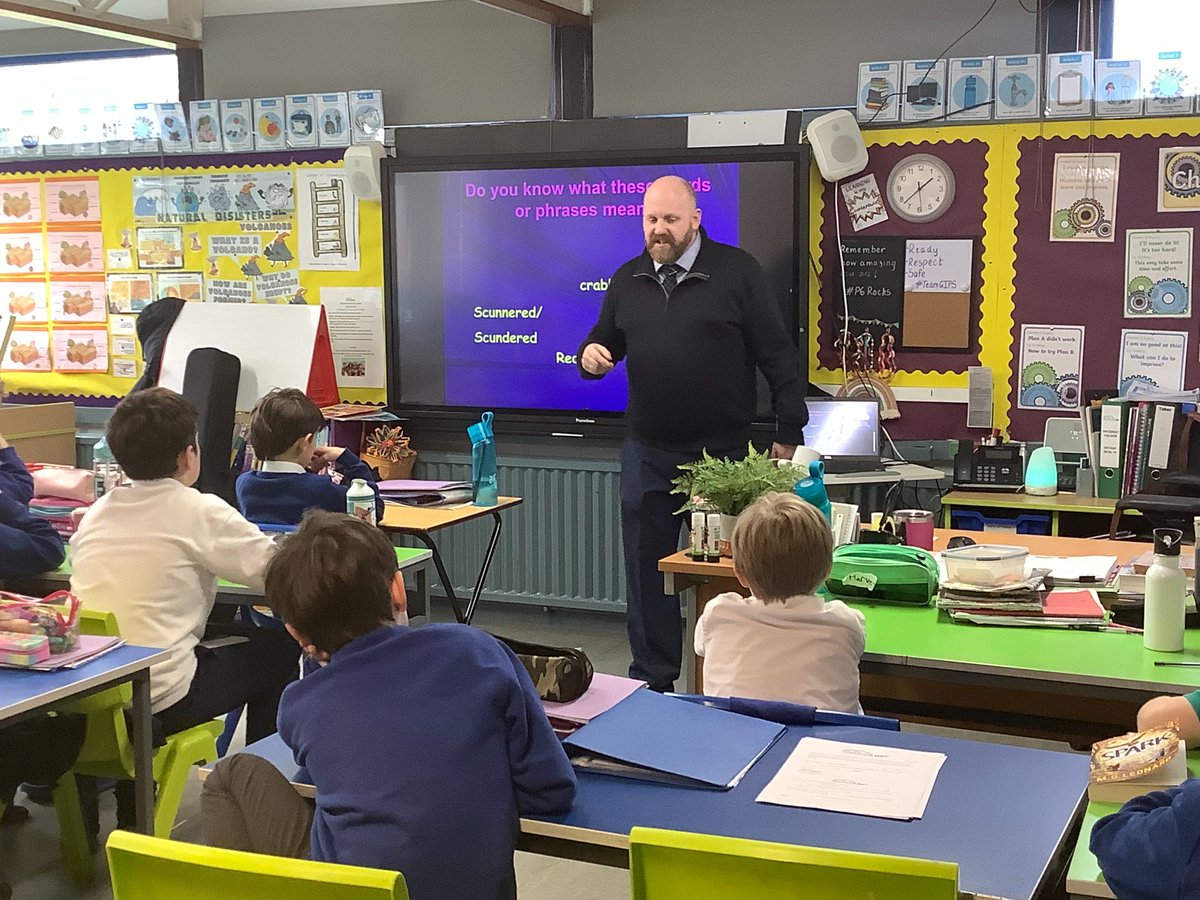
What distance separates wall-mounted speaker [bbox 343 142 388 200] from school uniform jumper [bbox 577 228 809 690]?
221 cm

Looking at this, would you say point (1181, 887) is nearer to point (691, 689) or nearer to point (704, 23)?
point (691, 689)

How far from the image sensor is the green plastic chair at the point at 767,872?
4.64 feet

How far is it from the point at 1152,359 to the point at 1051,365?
14.6 inches

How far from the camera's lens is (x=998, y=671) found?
97.1 inches

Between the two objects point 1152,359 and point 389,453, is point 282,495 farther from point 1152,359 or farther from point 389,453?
point 1152,359

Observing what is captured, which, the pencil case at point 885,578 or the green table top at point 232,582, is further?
the green table top at point 232,582

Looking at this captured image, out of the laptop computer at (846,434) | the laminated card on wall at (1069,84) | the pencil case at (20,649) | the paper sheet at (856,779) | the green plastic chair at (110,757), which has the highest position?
the laminated card on wall at (1069,84)

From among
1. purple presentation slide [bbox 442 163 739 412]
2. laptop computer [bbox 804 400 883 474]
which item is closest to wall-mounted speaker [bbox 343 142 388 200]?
purple presentation slide [bbox 442 163 739 412]

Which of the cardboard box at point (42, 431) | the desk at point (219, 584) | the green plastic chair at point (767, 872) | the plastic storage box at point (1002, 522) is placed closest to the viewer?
the green plastic chair at point (767, 872)

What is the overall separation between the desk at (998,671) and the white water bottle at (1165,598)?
32mm

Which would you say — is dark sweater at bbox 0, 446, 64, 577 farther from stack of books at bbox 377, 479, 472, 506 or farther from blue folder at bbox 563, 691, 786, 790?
blue folder at bbox 563, 691, 786, 790

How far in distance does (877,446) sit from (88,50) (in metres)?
4.62

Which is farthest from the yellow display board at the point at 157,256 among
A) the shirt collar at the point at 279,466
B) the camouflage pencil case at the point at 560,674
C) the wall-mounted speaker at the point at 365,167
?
the camouflage pencil case at the point at 560,674

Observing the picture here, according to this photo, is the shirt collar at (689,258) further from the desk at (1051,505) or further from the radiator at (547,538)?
the radiator at (547,538)
